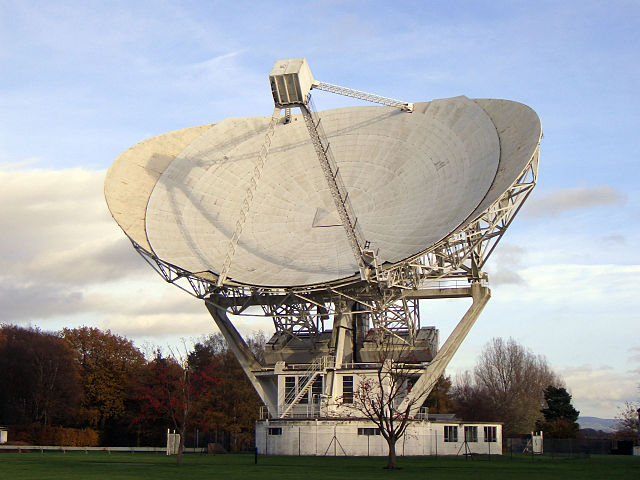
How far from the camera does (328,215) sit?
50.9 meters

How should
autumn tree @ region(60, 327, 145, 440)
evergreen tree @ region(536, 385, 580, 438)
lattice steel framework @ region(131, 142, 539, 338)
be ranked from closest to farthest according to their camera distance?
lattice steel framework @ region(131, 142, 539, 338) → evergreen tree @ region(536, 385, 580, 438) → autumn tree @ region(60, 327, 145, 440)

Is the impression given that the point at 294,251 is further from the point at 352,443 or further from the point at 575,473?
the point at 575,473

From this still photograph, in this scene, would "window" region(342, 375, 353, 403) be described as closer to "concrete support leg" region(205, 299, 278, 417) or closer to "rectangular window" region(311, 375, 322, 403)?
"rectangular window" region(311, 375, 322, 403)

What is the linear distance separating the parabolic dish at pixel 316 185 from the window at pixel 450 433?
15276mm

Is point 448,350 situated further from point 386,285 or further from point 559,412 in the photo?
point 559,412

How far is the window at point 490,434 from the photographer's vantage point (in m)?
57.1

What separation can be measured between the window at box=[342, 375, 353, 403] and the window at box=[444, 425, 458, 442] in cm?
665

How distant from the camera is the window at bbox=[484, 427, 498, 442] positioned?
57069 mm

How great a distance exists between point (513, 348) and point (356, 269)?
3001 inches

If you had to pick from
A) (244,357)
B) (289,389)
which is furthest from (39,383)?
(289,389)

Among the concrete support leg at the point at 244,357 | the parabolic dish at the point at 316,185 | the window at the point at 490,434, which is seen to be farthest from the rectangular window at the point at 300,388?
the window at the point at 490,434

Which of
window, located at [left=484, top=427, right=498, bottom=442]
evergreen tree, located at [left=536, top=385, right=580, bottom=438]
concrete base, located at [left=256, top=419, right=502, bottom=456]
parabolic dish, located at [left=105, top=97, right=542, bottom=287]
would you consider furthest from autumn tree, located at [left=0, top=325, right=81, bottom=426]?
evergreen tree, located at [left=536, top=385, right=580, bottom=438]

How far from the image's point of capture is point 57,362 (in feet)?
256

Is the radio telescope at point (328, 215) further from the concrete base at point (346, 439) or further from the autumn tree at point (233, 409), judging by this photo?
the autumn tree at point (233, 409)
